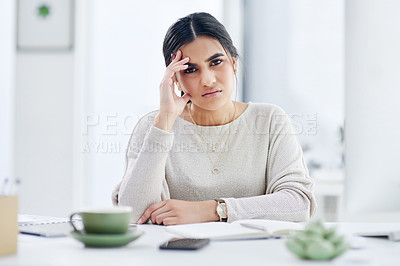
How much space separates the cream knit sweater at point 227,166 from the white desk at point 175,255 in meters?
0.52

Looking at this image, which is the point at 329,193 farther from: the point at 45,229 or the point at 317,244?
the point at 317,244

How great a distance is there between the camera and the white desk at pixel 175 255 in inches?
31.2

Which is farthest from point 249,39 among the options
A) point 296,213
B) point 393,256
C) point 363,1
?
point 393,256

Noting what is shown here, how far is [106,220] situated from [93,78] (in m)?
2.89

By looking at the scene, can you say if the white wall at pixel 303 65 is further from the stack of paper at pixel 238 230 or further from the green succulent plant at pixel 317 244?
the green succulent plant at pixel 317 244

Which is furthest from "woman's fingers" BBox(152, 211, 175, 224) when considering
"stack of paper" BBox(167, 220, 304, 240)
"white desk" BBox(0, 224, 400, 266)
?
"white desk" BBox(0, 224, 400, 266)

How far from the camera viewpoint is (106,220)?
0.88 metres

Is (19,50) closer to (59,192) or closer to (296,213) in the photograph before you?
(59,192)

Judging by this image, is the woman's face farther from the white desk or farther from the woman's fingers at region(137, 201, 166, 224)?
the white desk

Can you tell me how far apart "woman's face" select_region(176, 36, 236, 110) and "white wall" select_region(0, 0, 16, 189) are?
2251 millimetres

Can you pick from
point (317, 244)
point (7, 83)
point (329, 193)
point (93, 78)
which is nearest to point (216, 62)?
point (317, 244)

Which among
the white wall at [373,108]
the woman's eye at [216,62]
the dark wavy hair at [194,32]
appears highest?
the dark wavy hair at [194,32]

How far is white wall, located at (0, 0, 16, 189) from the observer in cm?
357

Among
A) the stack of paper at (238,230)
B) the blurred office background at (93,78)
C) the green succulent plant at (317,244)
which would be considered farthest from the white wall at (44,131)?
the green succulent plant at (317,244)
